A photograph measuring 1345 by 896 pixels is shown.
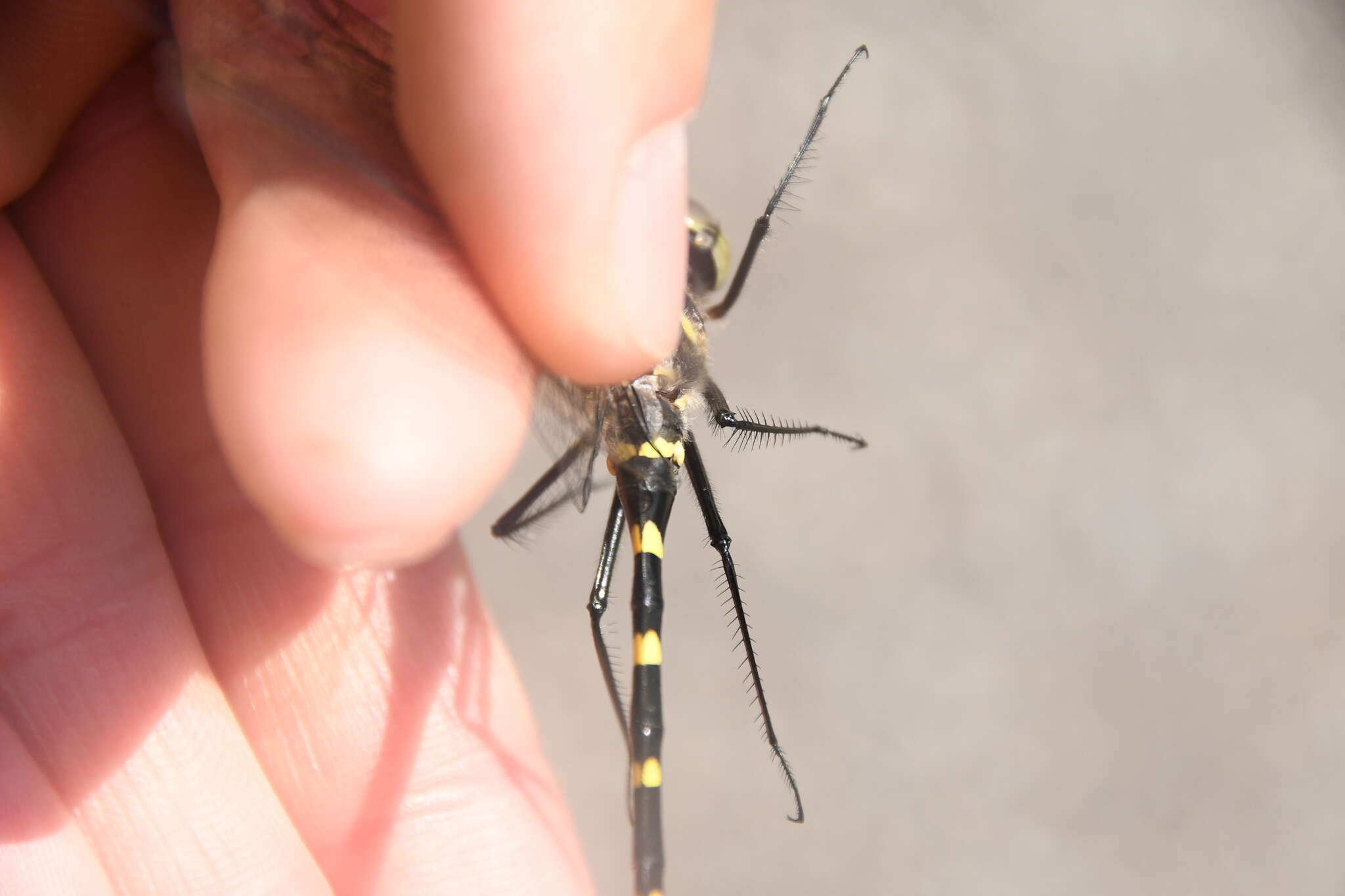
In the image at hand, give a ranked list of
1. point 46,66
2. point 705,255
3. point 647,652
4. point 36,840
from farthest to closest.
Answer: point 705,255
point 647,652
point 46,66
point 36,840

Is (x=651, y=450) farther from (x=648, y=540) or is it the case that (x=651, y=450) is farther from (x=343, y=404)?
(x=343, y=404)

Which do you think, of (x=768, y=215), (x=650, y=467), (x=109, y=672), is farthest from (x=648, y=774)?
(x=768, y=215)

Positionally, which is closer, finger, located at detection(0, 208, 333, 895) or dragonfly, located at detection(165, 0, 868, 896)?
dragonfly, located at detection(165, 0, 868, 896)

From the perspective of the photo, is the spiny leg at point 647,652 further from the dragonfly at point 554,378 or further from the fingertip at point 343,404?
the fingertip at point 343,404

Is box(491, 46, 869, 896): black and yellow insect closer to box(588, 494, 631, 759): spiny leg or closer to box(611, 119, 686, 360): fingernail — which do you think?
box(588, 494, 631, 759): spiny leg

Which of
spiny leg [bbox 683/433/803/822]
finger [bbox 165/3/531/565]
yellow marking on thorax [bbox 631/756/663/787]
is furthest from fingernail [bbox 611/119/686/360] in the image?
yellow marking on thorax [bbox 631/756/663/787]

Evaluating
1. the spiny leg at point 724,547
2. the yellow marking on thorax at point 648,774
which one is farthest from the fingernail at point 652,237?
the yellow marking on thorax at point 648,774
